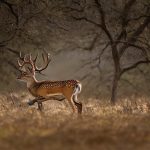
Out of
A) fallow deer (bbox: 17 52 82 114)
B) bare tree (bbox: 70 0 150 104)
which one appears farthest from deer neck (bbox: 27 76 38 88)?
bare tree (bbox: 70 0 150 104)

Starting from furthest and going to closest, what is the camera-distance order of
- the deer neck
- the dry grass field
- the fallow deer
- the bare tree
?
the bare tree, the deer neck, the fallow deer, the dry grass field

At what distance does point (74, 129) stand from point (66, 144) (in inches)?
47.4

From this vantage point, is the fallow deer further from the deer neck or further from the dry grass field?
the dry grass field

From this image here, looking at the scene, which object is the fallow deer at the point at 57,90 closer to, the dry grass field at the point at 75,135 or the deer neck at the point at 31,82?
the deer neck at the point at 31,82

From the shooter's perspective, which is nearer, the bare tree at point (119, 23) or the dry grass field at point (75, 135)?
the dry grass field at point (75, 135)

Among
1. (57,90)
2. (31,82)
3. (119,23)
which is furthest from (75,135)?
(119,23)

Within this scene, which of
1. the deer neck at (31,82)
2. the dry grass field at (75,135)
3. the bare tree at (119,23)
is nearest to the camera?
the dry grass field at (75,135)

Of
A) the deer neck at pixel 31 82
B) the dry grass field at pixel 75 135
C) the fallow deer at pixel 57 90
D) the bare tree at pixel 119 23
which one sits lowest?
the dry grass field at pixel 75 135

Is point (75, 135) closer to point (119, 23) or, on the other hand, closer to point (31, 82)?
point (31, 82)

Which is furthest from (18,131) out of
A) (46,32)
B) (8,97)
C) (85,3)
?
(46,32)

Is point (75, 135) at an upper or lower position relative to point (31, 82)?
lower

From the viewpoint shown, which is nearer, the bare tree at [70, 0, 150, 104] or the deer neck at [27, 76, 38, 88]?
the deer neck at [27, 76, 38, 88]

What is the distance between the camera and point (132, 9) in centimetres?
2258

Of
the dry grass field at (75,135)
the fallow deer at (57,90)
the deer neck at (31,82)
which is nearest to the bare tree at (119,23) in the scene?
the deer neck at (31,82)
